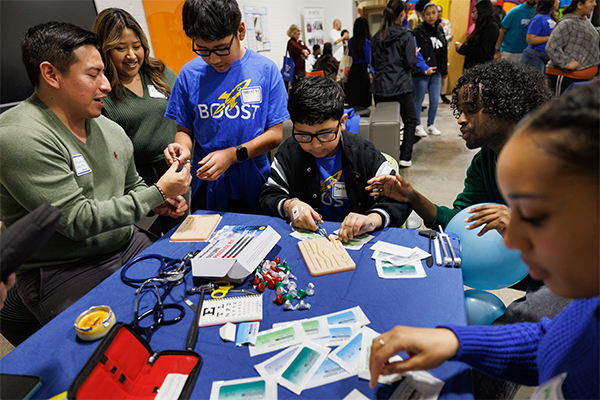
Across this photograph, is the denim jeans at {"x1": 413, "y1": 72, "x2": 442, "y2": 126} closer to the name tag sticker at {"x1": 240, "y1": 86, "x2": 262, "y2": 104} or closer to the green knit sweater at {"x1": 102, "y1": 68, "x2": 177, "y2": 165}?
the name tag sticker at {"x1": 240, "y1": 86, "x2": 262, "y2": 104}

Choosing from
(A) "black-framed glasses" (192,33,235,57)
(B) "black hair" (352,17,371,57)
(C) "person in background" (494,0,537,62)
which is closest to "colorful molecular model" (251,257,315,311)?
A: (A) "black-framed glasses" (192,33,235,57)

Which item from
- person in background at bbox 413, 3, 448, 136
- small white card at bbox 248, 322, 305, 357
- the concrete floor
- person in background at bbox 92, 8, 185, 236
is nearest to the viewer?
small white card at bbox 248, 322, 305, 357

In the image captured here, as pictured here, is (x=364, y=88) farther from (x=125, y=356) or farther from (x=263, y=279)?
(x=125, y=356)

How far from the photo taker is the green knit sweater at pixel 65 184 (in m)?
1.25

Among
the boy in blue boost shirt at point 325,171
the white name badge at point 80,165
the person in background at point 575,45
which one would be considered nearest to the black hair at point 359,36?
the person in background at point 575,45

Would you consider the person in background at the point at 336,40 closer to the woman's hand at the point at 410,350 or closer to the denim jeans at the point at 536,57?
the denim jeans at the point at 536,57

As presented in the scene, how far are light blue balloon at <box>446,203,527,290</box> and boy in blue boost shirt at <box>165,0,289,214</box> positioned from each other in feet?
3.90

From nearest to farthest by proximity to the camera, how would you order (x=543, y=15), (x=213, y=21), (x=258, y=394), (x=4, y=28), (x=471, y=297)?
(x=258, y=394), (x=471, y=297), (x=213, y=21), (x=4, y=28), (x=543, y=15)

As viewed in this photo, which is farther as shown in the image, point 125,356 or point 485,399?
point 485,399

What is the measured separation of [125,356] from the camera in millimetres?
846

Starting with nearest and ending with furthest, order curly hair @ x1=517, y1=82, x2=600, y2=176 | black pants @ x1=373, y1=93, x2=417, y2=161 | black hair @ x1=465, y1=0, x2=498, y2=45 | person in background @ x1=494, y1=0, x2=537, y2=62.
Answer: curly hair @ x1=517, y1=82, x2=600, y2=176
black pants @ x1=373, y1=93, x2=417, y2=161
black hair @ x1=465, y1=0, x2=498, y2=45
person in background @ x1=494, y1=0, x2=537, y2=62

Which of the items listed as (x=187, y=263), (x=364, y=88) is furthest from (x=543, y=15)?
(x=187, y=263)

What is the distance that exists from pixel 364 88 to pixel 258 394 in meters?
5.38

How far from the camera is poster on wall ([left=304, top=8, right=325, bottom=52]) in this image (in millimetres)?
8594
